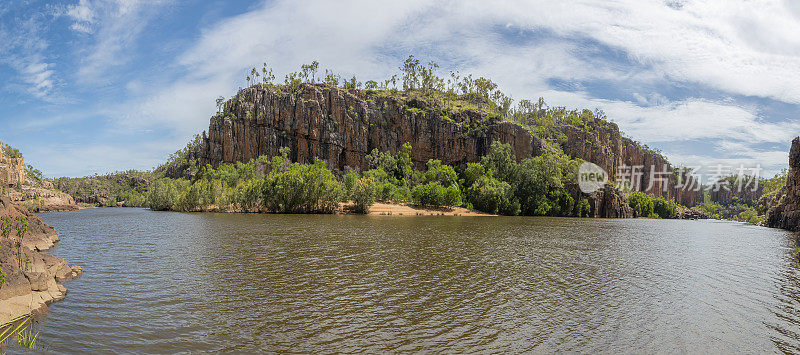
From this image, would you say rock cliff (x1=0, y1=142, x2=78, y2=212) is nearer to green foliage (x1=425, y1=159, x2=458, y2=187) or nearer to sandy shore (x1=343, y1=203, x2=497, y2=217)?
sandy shore (x1=343, y1=203, x2=497, y2=217)

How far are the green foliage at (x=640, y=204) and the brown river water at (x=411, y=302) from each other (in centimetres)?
12992

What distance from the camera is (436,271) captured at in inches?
951

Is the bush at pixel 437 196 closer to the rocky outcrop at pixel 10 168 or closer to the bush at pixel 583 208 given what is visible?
the bush at pixel 583 208

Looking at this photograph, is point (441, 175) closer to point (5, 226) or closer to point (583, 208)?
point (583, 208)

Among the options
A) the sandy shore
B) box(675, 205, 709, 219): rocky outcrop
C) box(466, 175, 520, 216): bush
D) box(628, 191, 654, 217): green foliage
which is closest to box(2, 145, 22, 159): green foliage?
the sandy shore

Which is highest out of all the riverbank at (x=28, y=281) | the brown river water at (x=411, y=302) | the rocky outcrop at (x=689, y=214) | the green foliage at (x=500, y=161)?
the green foliage at (x=500, y=161)

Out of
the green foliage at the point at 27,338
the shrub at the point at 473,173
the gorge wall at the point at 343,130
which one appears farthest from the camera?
the gorge wall at the point at 343,130

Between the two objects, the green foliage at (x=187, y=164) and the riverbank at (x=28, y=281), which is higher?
the green foliage at (x=187, y=164)

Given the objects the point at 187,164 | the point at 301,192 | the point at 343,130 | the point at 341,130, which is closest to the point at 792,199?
the point at 301,192

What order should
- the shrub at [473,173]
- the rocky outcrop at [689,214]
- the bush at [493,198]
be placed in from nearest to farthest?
the bush at [493,198], the shrub at [473,173], the rocky outcrop at [689,214]

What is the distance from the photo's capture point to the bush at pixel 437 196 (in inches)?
4033

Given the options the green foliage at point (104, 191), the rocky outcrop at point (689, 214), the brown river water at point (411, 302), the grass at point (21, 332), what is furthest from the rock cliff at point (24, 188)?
the rocky outcrop at point (689, 214)

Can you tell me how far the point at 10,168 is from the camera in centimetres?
10256

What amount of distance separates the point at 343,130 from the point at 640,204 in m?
122
